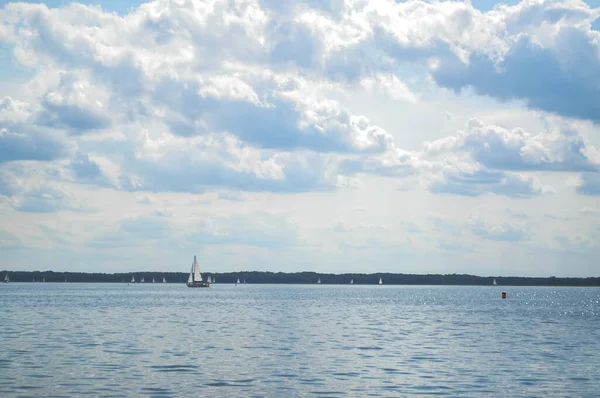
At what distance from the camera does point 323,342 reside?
61750 millimetres

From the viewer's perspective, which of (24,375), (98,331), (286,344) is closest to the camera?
(24,375)

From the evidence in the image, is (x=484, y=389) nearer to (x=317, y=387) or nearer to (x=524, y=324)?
(x=317, y=387)

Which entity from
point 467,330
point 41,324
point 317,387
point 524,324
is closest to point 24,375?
point 317,387

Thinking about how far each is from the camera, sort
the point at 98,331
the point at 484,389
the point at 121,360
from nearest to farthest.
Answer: the point at 484,389
the point at 121,360
the point at 98,331

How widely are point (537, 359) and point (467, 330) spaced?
85.2ft

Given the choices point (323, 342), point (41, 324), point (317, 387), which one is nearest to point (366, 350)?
point (323, 342)

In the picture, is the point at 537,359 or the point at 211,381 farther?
the point at 537,359

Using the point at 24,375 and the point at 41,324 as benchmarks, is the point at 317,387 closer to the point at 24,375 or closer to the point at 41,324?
the point at 24,375

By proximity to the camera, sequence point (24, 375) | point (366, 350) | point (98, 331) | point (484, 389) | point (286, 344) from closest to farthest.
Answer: point (484, 389), point (24, 375), point (366, 350), point (286, 344), point (98, 331)

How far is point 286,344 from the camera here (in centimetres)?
6016

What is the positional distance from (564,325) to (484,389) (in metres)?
54.2

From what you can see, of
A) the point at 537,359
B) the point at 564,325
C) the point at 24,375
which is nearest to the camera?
the point at 24,375

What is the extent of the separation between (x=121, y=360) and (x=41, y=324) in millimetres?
35666

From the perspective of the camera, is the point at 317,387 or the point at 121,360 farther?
the point at 121,360
